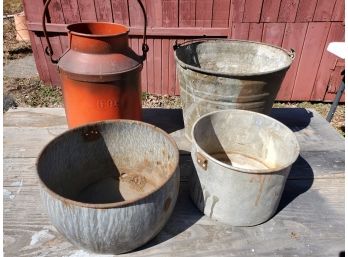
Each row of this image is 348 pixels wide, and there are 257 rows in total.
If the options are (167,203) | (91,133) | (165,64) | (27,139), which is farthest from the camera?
(165,64)

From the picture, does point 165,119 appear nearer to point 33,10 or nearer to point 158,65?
point 158,65

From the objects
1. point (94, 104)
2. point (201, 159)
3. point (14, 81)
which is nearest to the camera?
point (201, 159)

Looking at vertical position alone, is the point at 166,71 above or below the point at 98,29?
below

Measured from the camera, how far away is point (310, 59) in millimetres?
3195

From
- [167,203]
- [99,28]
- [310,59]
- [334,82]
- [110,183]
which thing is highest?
[99,28]

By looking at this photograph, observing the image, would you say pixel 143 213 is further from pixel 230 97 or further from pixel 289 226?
pixel 230 97

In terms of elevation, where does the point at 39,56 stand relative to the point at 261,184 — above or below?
below

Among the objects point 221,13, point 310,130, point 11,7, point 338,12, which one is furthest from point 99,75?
point 11,7

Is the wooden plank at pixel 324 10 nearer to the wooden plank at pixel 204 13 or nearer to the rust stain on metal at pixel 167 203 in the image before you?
the wooden plank at pixel 204 13

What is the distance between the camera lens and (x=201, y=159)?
111 centimetres

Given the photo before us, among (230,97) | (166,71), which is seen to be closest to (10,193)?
(230,97)

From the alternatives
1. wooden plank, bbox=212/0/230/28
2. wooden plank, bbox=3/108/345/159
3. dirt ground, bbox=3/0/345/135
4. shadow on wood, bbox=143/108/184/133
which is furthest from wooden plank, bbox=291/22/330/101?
shadow on wood, bbox=143/108/184/133

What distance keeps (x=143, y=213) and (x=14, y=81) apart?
3.59m

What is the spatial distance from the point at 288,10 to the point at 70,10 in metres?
2.02
